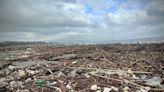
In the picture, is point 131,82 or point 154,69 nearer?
point 131,82

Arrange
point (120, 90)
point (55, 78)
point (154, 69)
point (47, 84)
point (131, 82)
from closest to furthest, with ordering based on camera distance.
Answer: point (120, 90) < point (131, 82) < point (47, 84) < point (55, 78) < point (154, 69)

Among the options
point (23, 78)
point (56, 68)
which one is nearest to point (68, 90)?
point (23, 78)

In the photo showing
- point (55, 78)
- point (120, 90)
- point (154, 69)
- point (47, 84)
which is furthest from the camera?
point (154, 69)

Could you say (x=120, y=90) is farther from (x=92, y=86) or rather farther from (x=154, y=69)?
(x=154, y=69)

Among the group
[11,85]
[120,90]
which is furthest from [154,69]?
[11,85]

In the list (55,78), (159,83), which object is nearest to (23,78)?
(55,78)

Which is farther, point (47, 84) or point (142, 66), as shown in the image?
point (142, 66)

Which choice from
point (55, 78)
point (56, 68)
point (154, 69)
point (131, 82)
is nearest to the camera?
point (131, 82)

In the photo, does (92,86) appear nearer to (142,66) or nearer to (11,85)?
(11,85)

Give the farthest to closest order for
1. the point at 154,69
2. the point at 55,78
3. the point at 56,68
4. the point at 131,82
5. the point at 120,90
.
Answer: the point at 56,68
the point at 154,69
the point at 55,78
the point at 131,82
the point at 120,90
